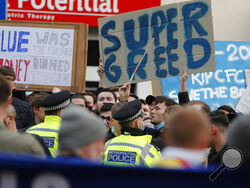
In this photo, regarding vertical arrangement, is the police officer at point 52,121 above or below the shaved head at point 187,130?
above

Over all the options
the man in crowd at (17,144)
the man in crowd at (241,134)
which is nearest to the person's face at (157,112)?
the man in crowd at (17,144)

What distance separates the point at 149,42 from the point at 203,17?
73 centimetres

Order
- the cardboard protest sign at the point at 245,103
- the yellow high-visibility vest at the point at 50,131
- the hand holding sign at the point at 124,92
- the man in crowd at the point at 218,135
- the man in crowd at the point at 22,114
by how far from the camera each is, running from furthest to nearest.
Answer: the cardboard protest sign at the point at 245,103 → the hand holding sign at the point at 124,92 → the man in crowd at the point at 22,114 → the yellow high-visibility vest at the point at 50,131 → the man in crowd at the point at 218,135

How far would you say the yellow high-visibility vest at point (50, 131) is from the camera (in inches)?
172

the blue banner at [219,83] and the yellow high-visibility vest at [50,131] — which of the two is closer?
the yellow high-visibility vest at [50,131]

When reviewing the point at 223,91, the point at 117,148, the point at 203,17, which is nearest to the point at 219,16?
the point at 223,91

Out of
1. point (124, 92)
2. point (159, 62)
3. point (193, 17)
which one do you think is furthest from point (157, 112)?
point (193, 17)

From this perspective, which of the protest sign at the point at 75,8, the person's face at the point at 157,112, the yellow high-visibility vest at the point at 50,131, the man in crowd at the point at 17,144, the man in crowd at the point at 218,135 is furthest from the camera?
the protest sign at the point at 75,8

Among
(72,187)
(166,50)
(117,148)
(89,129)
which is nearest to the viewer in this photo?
(72,187)

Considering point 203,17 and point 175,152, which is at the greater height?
point 203,17

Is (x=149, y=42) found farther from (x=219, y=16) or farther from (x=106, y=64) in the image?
(x=219, y=16)

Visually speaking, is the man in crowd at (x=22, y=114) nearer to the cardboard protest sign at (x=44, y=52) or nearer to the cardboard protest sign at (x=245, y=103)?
the cardboard protest sign at (x=44, y=52)

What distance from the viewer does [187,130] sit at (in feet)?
7.23

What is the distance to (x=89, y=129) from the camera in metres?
2.38
